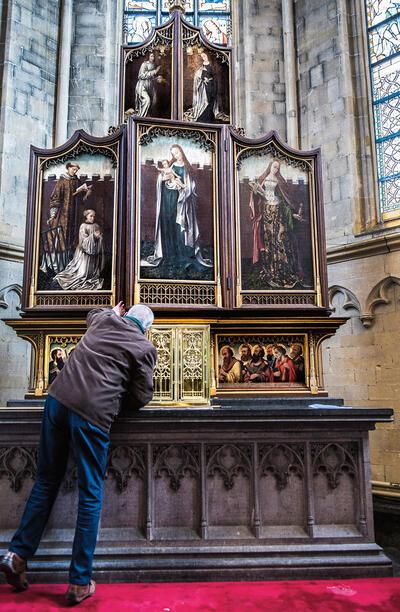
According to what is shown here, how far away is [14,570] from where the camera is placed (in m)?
2.79

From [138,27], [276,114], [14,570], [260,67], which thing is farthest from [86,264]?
[138,27]

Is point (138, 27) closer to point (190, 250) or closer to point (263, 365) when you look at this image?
point (190, 250)

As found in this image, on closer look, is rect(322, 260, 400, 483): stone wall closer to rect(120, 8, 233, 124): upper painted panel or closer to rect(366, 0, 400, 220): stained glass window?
rect(366, 0, 400, 220): stained glass window

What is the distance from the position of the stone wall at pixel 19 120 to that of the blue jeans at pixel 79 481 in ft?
15.0

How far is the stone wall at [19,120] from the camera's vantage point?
7.30 metres

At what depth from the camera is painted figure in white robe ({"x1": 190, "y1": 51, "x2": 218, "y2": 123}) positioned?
5.68 metres

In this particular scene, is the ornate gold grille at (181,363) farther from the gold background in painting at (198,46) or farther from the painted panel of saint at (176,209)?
the gold background in painting at (198,46)

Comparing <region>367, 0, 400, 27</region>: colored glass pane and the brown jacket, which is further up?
<region>367, 0, 400, 27</region>: colored glass pane

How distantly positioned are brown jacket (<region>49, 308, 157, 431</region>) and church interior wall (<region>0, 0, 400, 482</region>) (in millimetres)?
4573

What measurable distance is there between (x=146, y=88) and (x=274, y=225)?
2153mm

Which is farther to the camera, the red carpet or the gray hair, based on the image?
the gray hair

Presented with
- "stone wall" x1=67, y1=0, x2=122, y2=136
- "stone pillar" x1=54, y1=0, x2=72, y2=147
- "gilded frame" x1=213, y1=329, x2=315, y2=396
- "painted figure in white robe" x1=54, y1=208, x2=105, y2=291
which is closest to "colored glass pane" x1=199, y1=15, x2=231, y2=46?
"stone wall" x1=67, y1=0, x2=122, y2=136

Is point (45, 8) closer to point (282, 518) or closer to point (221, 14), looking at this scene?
point (221, 14)

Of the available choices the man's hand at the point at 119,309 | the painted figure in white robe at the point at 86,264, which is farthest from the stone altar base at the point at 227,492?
the painted figure in white robe at the point at 86,264
